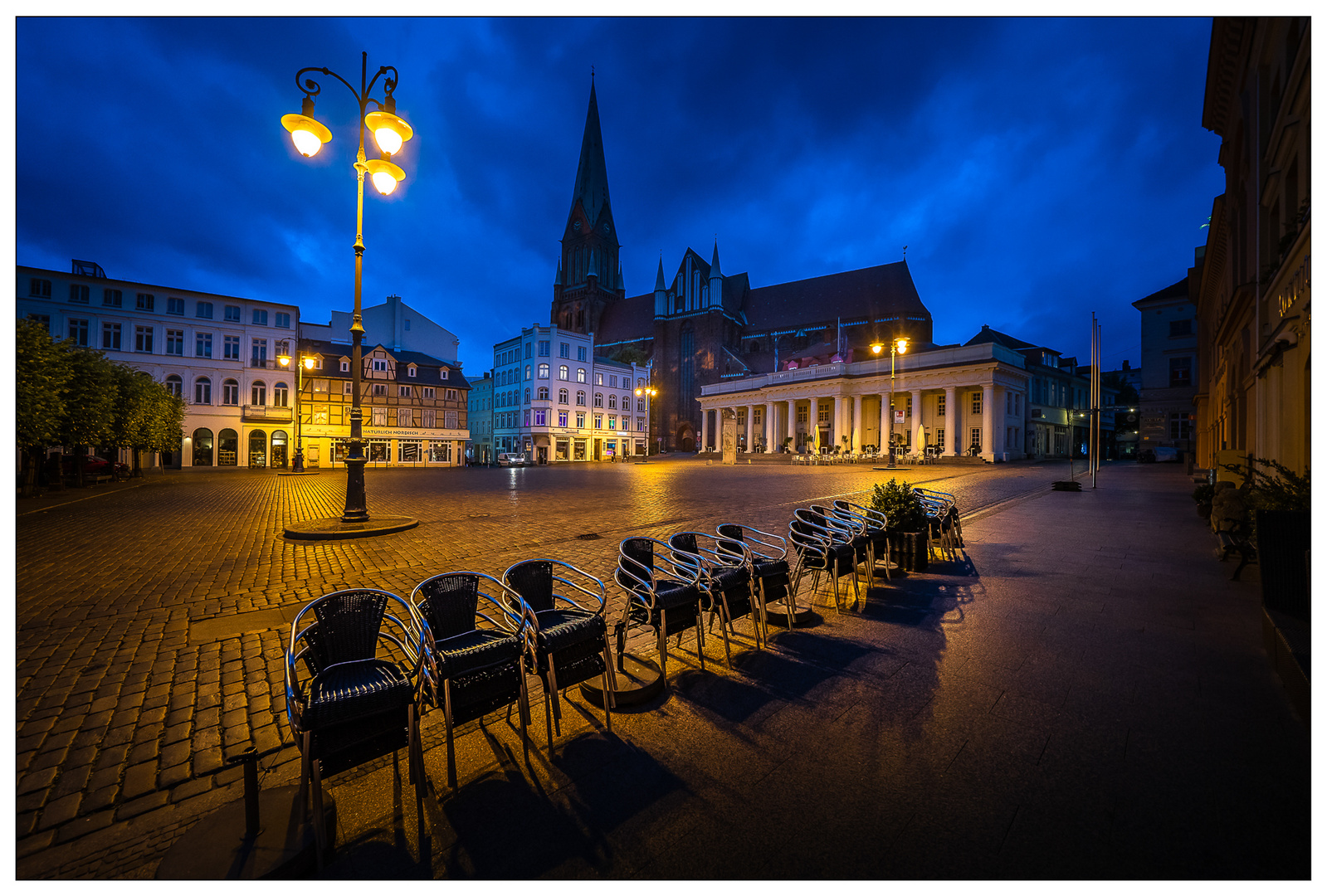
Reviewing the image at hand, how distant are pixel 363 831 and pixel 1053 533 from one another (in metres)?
11.4

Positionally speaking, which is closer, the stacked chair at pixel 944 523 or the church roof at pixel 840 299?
the stacked chair at pixel 944 523

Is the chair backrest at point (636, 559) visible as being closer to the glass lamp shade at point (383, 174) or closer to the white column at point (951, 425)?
the glass lamp shade at point (383, 174)

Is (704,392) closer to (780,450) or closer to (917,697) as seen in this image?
A: (780,450)

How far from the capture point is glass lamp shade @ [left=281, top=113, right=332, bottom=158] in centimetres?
748

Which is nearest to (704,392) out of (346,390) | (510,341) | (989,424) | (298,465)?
(510,341)

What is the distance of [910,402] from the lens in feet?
159

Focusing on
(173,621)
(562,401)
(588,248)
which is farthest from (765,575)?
(588,248)

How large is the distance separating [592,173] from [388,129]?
8438cm

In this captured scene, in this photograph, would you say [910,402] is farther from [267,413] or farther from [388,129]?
[267,413]

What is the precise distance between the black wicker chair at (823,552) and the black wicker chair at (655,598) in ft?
5.13

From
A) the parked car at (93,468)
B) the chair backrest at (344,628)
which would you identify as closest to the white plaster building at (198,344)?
the parked car at (93,468)

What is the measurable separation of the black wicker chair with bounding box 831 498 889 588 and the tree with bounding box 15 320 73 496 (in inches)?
774

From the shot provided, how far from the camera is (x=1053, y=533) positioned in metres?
9.57

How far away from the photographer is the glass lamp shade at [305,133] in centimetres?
748
